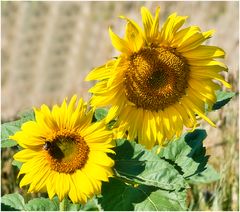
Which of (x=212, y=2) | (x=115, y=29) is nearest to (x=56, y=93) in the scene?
(x=115, y=29)

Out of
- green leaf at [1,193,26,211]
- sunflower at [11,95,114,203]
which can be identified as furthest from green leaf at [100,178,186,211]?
green leaf at [1,193,26,211]

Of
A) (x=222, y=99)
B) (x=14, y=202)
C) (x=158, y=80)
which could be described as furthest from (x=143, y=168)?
(x=14, y=202)

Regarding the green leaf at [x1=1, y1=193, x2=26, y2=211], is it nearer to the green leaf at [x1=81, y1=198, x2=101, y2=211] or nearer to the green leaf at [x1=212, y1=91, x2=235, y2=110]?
the green leaf at [x1=81, y1=198, x2=101, y2=211]

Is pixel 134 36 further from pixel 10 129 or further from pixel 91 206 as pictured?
pixel 91 206

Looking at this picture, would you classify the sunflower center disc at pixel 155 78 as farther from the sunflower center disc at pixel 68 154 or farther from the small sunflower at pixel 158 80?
the sunflower center disc at pixel 68 154

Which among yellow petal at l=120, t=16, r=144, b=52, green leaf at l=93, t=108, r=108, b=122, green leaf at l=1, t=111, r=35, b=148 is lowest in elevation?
green leaf at l=1, t=111, r=35, b=148

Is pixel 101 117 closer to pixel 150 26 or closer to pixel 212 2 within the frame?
pixel 150 26
